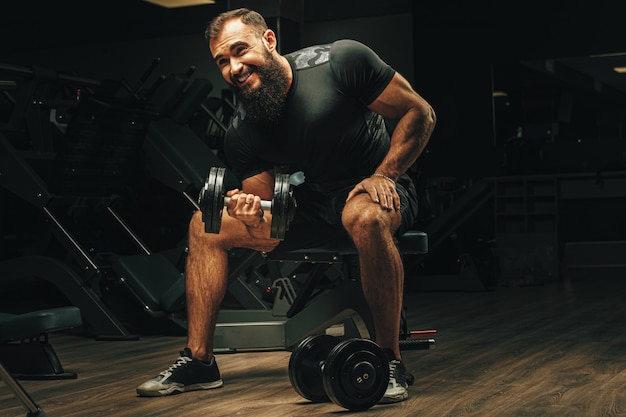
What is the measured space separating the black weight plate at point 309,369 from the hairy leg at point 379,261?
0.50 ft

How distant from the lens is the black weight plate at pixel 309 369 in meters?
2.46

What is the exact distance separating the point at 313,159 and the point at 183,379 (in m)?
0.73

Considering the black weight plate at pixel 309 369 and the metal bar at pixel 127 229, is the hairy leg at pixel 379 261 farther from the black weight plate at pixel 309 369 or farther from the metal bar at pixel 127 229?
the metal bar at pixel 127 229

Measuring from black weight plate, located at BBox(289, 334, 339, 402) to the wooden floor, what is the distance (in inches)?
1.7

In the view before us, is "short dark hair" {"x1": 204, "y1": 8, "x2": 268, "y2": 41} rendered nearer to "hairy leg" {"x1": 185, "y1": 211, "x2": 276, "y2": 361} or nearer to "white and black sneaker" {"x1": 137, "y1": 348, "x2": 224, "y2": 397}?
"hairy leg" {"x1": 185, "y1": 211, "x2": 276, "y2": 361}

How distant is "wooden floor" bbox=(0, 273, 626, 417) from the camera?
2.40m

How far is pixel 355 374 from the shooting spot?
233cm

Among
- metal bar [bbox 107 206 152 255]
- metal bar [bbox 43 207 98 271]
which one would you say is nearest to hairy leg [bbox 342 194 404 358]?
metal bar [bbox 43 207 98 271]

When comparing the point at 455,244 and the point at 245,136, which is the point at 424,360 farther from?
the point at 455,244

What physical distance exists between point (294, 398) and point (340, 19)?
7359mm

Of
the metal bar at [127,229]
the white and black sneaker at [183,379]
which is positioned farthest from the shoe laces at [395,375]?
the metal bar at [127,229]

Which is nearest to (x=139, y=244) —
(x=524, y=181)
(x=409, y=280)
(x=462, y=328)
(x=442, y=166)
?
(x=462, y=328)

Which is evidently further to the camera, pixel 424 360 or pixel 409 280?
pixel 409 280

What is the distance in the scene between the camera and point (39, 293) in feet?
21.2
